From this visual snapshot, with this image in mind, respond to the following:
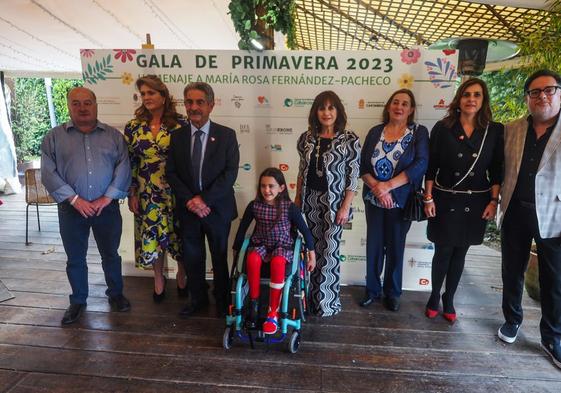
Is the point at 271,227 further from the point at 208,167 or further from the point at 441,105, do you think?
the point at 441,105

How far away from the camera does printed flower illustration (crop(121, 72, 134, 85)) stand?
2.65 m

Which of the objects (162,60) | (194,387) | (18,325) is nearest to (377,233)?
(194,387)

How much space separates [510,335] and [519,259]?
1.68ft

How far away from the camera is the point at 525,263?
6.60 feet

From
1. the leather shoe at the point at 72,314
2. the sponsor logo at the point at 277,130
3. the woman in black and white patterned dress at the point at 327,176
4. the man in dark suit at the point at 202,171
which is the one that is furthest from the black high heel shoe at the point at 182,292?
the sponsor logo at the point at 277,130

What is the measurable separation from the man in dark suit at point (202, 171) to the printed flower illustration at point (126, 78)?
824 mm

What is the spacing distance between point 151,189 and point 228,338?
3.71ft

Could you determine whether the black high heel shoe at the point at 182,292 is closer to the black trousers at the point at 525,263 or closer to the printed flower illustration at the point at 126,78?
the printed flower illustration at the point at 126,78

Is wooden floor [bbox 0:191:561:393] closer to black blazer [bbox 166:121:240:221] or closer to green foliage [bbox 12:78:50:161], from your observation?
black blazer [bbox 166:121:240:221]

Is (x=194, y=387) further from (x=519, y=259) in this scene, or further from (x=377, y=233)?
(x=519, y=259)

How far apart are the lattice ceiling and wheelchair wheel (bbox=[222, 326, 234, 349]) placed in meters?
3.19

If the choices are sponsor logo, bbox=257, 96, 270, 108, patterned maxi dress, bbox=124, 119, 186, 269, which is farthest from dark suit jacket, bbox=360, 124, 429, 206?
patterned maxi dress, bbox=124, 119, 186, 269

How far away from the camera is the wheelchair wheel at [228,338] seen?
6.48 feet

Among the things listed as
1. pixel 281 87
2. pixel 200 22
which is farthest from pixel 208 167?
pixel 200 22
